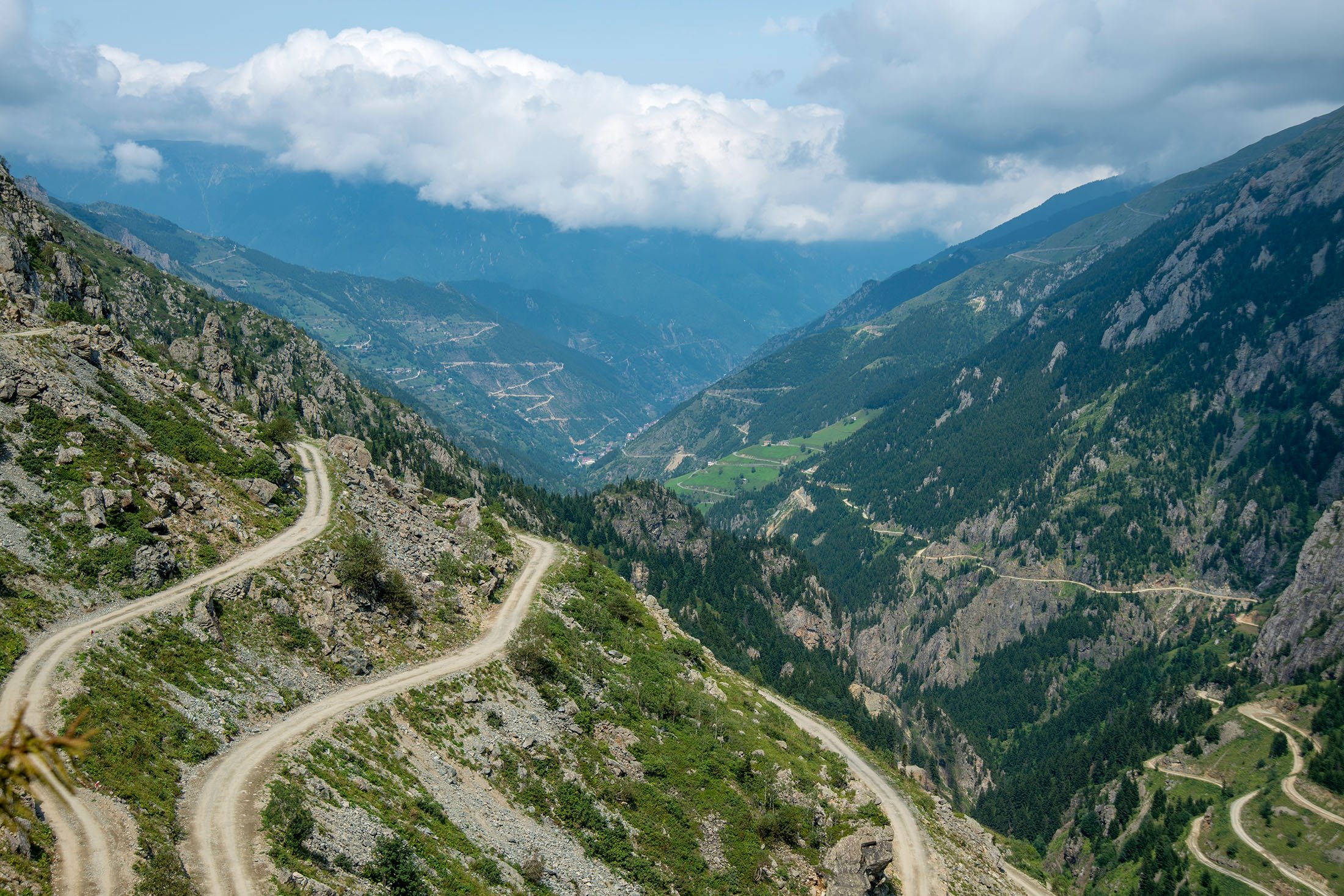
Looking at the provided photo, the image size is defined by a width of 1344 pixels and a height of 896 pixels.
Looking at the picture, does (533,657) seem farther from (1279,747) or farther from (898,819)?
(1279,747)

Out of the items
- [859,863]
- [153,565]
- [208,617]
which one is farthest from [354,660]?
[859,863]

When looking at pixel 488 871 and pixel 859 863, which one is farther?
pixel 859 863

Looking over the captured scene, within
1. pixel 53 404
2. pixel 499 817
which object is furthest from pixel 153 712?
pixel 53 404

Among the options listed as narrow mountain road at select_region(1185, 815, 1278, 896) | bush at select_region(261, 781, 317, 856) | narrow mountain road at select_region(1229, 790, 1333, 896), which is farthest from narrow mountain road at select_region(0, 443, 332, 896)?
narrow mountain road at select_region(1229, 790, 1333, 896)

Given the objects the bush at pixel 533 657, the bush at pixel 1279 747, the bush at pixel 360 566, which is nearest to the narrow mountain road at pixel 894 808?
the bush at pixel 533 657

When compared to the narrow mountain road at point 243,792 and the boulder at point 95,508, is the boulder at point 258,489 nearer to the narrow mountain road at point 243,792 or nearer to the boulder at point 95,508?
the boulder at point 95,508

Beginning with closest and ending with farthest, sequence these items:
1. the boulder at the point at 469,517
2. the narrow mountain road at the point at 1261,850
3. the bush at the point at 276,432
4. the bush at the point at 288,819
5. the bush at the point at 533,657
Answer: the bush at the point at 288,819 → the bush at the point at 533,657 → the bush at the point at 276,432 → the boulder at the point at 469,517 → the narrow mountain road at the point at 1261,850

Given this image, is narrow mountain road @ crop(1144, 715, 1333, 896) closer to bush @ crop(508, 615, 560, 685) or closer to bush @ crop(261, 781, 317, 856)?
bush @ crop(508, 615, 560, 685)
